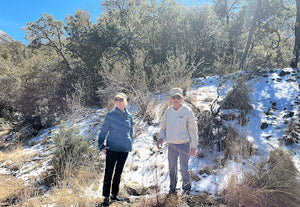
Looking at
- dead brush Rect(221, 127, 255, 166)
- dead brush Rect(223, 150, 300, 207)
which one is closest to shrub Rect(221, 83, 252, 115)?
dead brush Rect(221, 127, 255, 166)

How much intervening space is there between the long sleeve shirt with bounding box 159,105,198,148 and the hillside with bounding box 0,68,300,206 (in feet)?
2.13

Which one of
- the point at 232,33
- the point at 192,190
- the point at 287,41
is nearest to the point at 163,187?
the point at 192,190

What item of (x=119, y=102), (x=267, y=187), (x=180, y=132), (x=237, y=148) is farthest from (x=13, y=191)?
(x=267, y=187)

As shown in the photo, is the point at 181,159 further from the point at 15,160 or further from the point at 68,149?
the point at 15,160

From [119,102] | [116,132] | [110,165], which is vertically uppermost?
[119,102]

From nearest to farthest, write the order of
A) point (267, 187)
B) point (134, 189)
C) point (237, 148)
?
point (267, 187)
point (237, 148)
point (134, 189)

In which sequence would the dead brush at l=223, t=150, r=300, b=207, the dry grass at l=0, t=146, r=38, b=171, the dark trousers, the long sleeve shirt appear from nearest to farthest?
1. the dead brush at l=223, t=150, r=300, b=207
2. the long sleeve shirt
3. the dark trousers
4. the dry grass at l=0, t=146, r=38, b=171

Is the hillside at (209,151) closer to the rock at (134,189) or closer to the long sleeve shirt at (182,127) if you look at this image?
the rock at (134,189)

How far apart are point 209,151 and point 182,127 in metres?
1.89

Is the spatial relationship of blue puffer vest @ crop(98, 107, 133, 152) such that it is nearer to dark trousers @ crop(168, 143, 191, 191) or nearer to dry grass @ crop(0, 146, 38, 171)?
dark trousers @ crop(168, 143, 191, 191)

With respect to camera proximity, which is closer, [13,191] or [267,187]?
[267,187]

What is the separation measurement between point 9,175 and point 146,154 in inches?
138

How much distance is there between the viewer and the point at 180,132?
8.62 ft

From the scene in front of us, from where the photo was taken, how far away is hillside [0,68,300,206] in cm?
291
